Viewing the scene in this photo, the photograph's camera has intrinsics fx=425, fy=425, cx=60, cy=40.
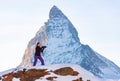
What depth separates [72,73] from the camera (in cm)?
3544

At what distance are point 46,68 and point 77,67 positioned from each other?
9.05ft

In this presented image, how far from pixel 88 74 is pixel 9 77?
6.61 metres

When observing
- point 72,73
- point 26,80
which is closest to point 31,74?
point 26,80

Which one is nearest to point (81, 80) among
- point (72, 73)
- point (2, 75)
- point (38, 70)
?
point (72, 73)

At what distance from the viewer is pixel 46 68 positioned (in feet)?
119

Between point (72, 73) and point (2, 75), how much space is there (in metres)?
6.07

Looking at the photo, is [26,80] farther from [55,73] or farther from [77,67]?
[77,67]

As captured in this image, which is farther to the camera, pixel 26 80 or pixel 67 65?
pixel 67 65

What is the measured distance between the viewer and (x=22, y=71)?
118 feet

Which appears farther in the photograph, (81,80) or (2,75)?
(2,75)

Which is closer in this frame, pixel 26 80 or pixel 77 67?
pixel 26 80

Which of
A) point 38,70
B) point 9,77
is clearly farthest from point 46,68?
point 9,77

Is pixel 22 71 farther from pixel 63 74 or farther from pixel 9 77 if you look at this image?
pixel 63 74

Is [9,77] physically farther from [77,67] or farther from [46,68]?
[77,67]
